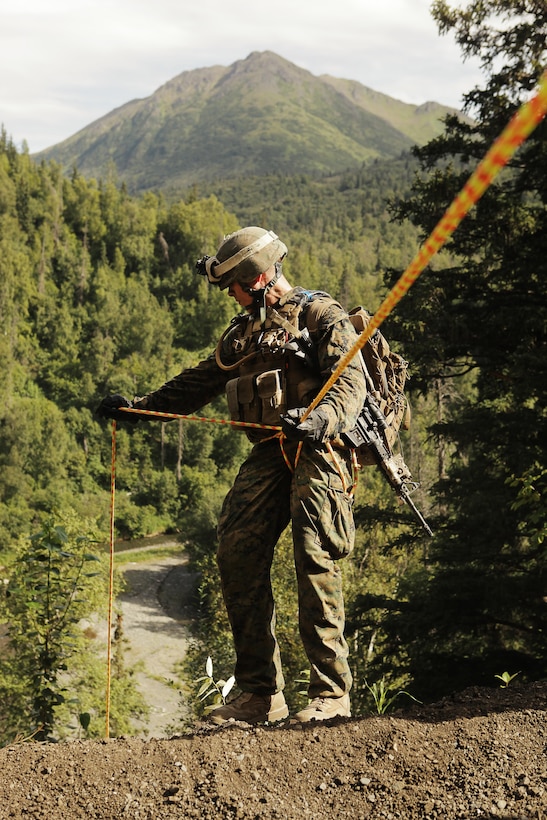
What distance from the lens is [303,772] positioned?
4.29 meters

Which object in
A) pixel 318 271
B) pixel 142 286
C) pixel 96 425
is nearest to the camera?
pixel 96 425

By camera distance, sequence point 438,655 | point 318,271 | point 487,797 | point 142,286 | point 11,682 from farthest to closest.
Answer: point 318,271 → point 142,286 → point 11,682 → point 438,655 → point 487,797

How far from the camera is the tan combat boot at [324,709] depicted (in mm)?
4824

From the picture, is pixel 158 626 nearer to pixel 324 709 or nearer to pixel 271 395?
pixel 324 709

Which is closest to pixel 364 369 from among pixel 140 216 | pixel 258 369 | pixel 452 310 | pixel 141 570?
pixel 258 369

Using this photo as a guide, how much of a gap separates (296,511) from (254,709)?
49.4 inches

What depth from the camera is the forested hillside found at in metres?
16.2

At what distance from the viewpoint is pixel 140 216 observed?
13075 cm

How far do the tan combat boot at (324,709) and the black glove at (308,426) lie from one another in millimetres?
1519

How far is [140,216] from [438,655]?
121 m

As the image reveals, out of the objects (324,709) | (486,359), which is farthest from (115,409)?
(486,359)

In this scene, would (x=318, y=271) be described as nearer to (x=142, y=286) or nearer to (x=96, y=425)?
(x=142, y=286)

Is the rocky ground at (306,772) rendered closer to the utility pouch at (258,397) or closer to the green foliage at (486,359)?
the utility pouch at (258,397)

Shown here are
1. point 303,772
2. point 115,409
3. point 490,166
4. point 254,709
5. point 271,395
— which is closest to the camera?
point 490,166
